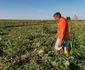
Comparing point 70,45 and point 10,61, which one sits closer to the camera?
point 10,61

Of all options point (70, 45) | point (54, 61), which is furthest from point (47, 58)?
point (70, 45)

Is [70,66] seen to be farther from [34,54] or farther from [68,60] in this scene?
[34,54]

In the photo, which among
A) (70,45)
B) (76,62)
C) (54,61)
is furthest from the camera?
(70,45)

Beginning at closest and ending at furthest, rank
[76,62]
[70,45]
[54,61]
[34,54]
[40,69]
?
[40,69] < [54,61] < [76,62] < [34,54] < [70,45]

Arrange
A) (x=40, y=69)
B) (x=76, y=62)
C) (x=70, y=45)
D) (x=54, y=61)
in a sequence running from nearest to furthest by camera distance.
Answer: (x=40, y=69) < (x=54, y=61) < (x=76, y=62) < (x=70, y=45)

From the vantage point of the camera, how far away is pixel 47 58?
760 centimetres

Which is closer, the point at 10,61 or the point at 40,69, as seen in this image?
the point at 40,69

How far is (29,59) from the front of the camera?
7.84 metres

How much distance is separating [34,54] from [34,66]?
1.39m

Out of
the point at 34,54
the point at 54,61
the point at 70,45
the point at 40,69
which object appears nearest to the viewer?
the point at 40,69

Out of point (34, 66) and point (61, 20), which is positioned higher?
point (61, 20)

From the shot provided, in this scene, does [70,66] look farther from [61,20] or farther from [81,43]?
[81,43]

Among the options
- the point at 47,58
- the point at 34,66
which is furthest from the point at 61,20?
the point at 34,66

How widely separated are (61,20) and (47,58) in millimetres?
1207
